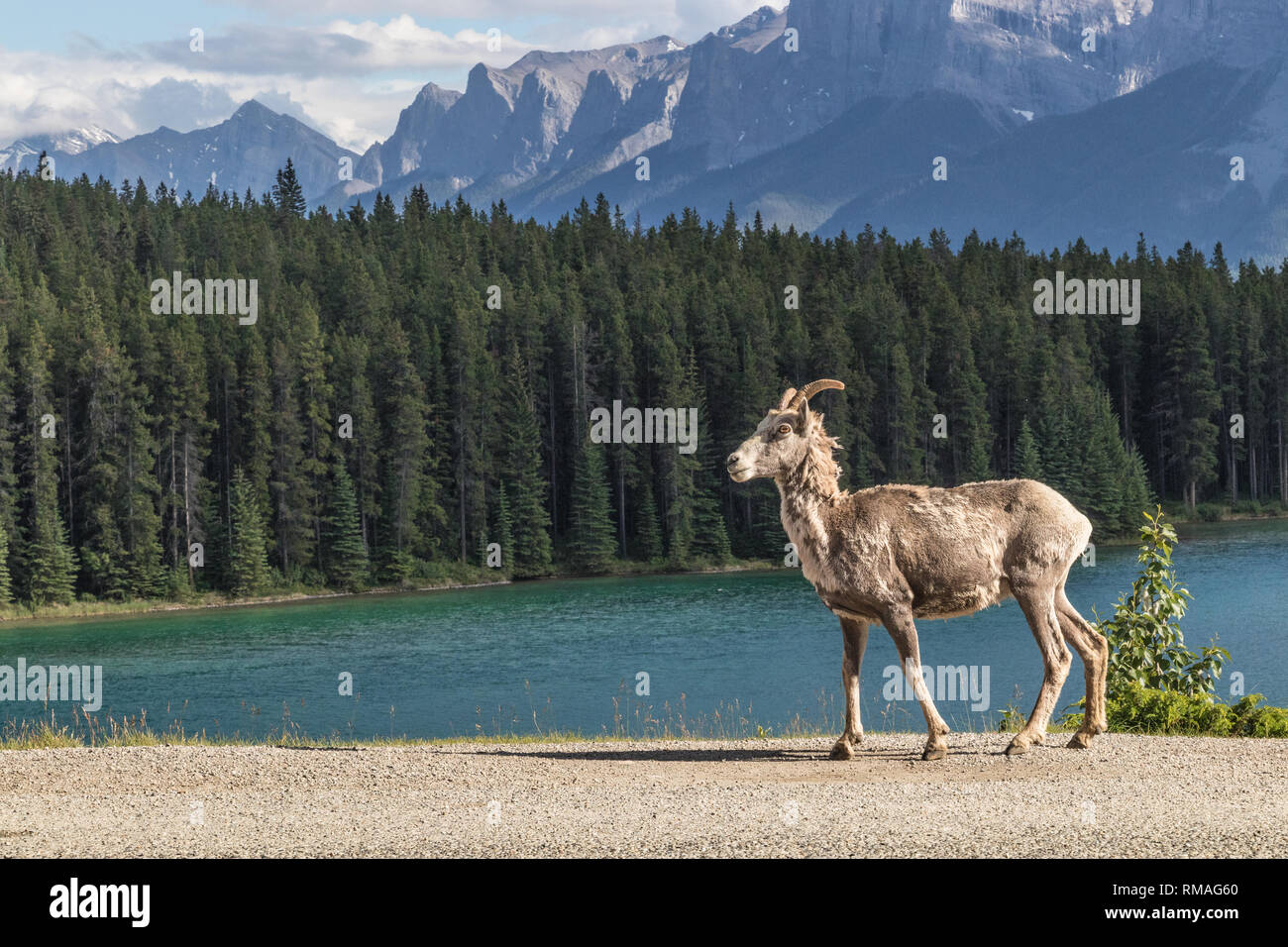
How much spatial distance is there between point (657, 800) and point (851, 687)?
3155mm

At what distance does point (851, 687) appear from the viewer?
13.8m

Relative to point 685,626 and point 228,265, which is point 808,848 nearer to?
point 685,626

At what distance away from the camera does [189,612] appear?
72688 mm

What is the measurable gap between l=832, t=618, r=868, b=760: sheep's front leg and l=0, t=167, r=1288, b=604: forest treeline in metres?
67.4

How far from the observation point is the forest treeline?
78.9m

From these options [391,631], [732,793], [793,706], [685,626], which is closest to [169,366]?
[391,631]

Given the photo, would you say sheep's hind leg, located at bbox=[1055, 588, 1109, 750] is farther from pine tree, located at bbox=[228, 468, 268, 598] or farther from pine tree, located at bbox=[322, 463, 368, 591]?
pine tree, located at bbox=[322, 463, 368, 591]

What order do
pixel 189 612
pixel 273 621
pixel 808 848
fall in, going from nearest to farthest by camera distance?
pixel 808 848, pixel 273 621, pixel 189 612

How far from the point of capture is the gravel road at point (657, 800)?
9.77 metres

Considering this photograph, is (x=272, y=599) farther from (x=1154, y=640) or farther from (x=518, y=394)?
(x=1154, y=640)

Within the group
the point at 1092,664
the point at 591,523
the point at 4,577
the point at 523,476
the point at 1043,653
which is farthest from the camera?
the point at 523,476

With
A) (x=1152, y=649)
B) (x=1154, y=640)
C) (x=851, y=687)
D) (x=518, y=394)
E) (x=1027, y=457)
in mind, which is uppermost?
(x=518, y=394)

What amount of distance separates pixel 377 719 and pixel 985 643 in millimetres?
19814

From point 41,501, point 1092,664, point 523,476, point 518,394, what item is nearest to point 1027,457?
point 523,476
